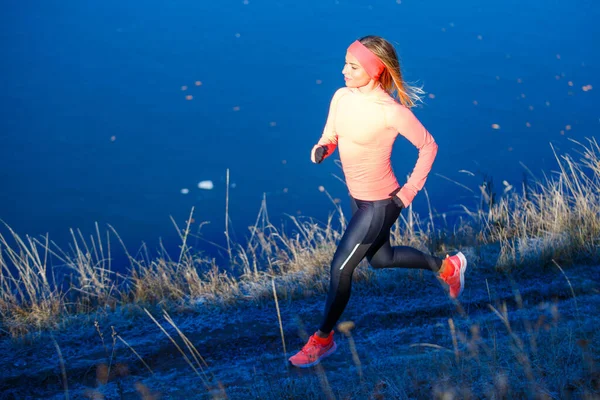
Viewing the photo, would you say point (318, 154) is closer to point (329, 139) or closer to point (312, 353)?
point (329, 139)

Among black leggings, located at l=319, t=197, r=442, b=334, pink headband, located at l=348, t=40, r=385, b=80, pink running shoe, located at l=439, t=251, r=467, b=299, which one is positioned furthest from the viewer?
pink running shoe, located at l=439, t=251, r=467, b=299

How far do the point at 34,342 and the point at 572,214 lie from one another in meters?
3.93

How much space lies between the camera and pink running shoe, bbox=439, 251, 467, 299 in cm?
404

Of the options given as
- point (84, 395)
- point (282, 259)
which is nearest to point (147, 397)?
point (84, 395)

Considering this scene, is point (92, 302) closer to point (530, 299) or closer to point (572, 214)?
point (530, 299)

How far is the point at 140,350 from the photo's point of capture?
13.1 feet

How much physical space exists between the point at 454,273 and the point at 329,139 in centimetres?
124

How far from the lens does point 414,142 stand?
3219mm

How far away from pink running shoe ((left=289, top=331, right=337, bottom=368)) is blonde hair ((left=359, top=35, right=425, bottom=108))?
128 cm

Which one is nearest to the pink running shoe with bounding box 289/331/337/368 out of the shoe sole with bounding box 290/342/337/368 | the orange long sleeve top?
the shoe sole with bounding box 290/342/337/368

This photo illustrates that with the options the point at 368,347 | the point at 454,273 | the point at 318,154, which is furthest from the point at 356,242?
the point at 454,273

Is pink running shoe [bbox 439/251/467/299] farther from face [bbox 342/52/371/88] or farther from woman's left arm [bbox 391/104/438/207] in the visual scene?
face [bbox 342/52/371/88]

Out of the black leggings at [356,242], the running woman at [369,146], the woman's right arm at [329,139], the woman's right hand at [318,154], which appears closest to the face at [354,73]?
the running woman at [369,146]

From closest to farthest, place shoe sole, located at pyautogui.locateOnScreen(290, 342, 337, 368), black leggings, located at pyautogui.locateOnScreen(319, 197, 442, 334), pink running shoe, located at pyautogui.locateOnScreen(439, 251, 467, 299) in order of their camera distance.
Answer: black leggings, located at pyautogui.locateOnScreen(319, 197, 442, 334) < shoe sole, located at pyautogui.locateOnScreen(290, 342, 337, 368) < pink running shoe, located at pyautogui.locateOnScreen(439, 251, 467, 299)
